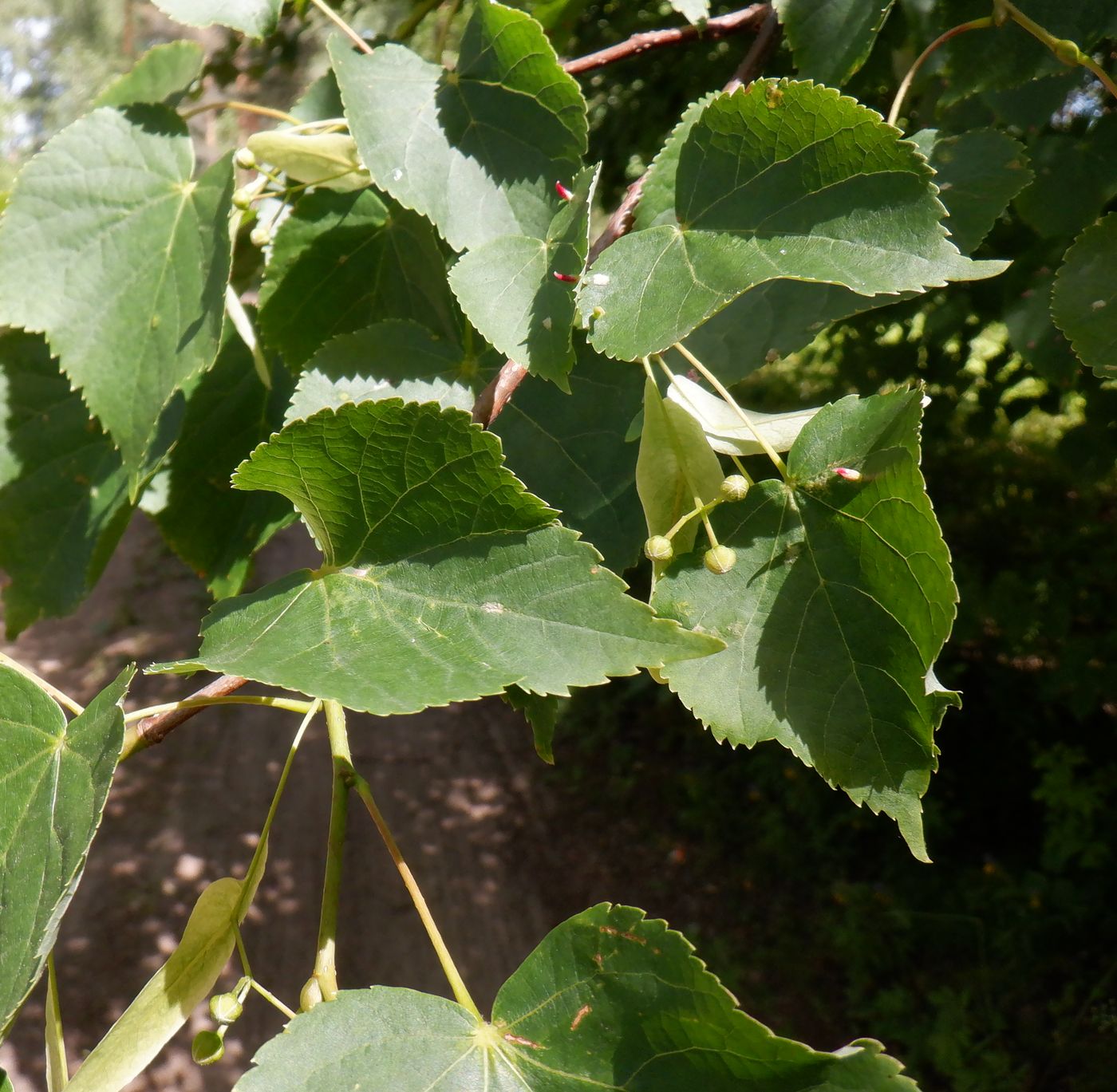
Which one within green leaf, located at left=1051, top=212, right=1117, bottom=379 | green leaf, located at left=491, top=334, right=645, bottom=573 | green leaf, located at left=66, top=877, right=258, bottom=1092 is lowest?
green leaf, located at left=66, top=877, right=258, bottom=1092

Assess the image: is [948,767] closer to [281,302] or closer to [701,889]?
[701,889]

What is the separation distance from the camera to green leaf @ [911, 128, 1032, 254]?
1052mm

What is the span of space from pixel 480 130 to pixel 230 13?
321 millimetres

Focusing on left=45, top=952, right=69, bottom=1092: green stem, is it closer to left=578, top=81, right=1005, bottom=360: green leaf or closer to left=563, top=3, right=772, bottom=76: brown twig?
left=578, top=81, right=1005, bottom=360: green leaf

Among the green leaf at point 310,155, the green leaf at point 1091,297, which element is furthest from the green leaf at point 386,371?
the green leaf at point 1091,297

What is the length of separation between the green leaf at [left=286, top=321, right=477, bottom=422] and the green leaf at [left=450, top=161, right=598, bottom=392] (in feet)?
0.52

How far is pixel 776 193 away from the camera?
2.67ft

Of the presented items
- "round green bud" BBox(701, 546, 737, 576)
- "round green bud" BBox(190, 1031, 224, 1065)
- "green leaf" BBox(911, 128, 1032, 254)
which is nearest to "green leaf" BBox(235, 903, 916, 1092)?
"round green bud" BBox(190, 1031, 224, 1065)

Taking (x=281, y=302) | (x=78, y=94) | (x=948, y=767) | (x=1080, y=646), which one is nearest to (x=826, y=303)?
(x=281, y=302)

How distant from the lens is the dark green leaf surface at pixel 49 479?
1.38 m

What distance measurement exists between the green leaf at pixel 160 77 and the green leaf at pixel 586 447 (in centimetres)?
62

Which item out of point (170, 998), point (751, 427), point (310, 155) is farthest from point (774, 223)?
point (170, 998)

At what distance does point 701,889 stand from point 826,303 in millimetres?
3791

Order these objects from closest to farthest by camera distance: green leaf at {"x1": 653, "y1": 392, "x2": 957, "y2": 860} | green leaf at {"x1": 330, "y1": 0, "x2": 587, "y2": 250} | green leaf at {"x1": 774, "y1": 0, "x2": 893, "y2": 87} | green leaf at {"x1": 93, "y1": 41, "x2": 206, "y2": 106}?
green leaf at {"x1": 653, "y1": 392, "x2": 957, "y2": 860} → green leaf at {"x1": 330, "y1": 0, "x2": 587, "y2": 250} → green leaf at {"x1": 774, "y1": 0, "x2": 893, "y2": 87} → green leaf at {"x1": 93, "y1": 41, "x2": 206, "y2": 106}
